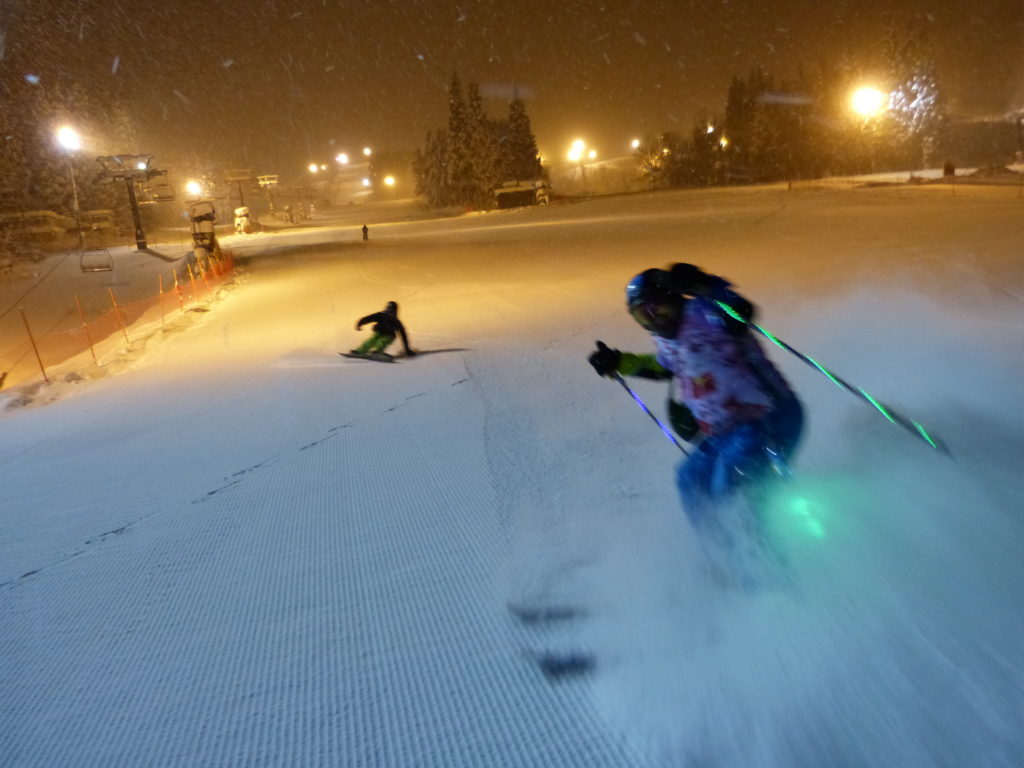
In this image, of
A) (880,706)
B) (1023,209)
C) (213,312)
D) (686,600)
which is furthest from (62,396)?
(1023,209)

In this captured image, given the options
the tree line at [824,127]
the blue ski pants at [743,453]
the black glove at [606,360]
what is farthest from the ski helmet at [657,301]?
the tree line at [824,127]

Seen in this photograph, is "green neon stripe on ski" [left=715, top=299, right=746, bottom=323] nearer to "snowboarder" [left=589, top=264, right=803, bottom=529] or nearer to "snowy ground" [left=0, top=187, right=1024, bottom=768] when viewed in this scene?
"snowboarder" [left=589, top=264, right=803, bottom=529]

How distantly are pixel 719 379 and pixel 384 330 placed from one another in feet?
22.3

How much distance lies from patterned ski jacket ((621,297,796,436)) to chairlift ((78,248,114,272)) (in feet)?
105

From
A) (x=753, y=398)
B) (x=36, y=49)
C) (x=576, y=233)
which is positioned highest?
(x=36, y=49)

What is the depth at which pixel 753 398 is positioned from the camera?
119 inches

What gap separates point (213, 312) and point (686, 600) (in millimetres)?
16411

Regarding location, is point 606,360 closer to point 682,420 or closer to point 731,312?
point 682,420

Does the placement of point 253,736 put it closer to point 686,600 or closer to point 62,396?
point 686,600

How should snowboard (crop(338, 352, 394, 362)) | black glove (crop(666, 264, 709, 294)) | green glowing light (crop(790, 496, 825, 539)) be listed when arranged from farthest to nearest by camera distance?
snowboard (crop(338, 352, 394, 362)), green glowing light (crop(790, 496, 825, 539)), black glove (crop(666, 264, 709, 294))

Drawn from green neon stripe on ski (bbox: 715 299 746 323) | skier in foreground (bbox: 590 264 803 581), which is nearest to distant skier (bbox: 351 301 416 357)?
skier in foreground (bbox: 590 264 803 581)

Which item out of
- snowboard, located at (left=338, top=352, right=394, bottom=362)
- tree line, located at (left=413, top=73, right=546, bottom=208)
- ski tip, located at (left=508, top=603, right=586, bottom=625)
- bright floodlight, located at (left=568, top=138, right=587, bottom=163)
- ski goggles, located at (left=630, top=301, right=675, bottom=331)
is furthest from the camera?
bright floodlight, located at (left=568, top=138, right=587, bottom=163)

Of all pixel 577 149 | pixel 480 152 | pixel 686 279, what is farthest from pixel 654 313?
pixel 577 149

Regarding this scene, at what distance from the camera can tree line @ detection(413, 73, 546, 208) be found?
7112cm
